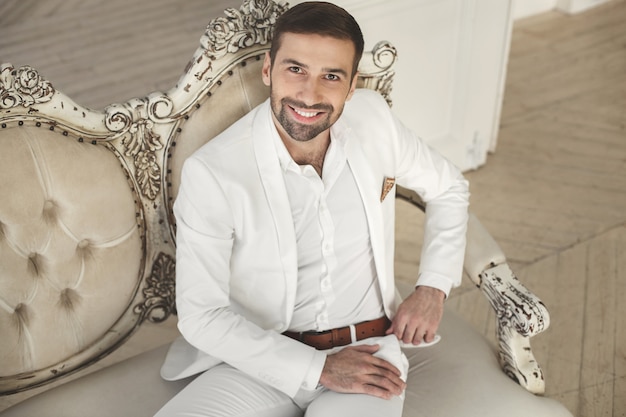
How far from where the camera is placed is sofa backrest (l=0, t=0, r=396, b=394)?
1.55 metres

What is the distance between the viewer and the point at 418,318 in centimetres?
177

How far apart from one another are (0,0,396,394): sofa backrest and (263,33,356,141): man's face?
0.62 ft

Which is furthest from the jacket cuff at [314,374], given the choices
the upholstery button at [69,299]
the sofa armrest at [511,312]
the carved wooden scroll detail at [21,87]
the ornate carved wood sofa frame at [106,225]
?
the carved wooden scroll detail at [21,87]

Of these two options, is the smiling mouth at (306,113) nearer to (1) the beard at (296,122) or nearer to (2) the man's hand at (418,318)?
(1) the beard at (296,122)

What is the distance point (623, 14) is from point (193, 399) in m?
4.61

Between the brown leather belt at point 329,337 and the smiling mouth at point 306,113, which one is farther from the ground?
the smiling mouth at point 306,113

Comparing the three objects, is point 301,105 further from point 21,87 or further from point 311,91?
point 21,87

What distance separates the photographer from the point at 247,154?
1.62 m

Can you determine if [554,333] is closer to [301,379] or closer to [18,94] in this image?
[301,379]

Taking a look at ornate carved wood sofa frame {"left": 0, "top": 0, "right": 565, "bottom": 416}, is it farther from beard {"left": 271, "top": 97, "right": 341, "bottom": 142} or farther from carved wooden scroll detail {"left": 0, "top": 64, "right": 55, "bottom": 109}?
beard {"left": 271, "top": 97, "right": 341, "bottom": 142}

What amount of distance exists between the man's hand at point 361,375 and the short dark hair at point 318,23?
0.69m

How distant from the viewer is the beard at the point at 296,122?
158 centimetres

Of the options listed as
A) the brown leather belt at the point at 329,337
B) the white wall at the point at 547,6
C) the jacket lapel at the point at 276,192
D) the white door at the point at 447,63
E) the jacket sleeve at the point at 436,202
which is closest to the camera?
the jacket lapel at the point at 276,192

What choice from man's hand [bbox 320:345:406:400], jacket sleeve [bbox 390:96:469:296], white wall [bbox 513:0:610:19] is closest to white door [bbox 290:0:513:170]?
jacket sleeve [bbox 390:96:469:296]
